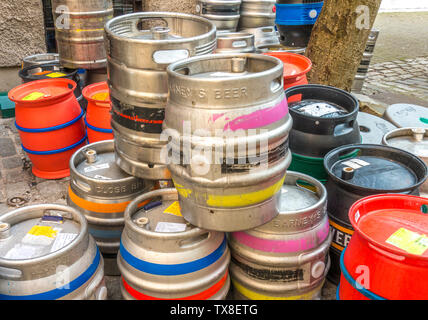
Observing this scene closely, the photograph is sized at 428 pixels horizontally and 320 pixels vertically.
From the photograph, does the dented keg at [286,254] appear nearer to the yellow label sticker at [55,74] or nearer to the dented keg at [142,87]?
the dented keg at [142,87]

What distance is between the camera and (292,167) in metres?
2.93

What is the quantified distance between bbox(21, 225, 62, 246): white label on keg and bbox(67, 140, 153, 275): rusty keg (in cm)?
38

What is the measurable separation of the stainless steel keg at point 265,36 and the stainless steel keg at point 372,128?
188 cm

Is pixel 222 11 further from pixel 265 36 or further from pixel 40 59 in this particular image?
pixel 40 59

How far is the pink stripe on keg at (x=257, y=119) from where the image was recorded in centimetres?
178

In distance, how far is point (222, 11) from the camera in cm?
520

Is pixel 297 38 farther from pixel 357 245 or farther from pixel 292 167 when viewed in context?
pixel 357 245

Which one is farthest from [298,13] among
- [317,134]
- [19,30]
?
[19,30]

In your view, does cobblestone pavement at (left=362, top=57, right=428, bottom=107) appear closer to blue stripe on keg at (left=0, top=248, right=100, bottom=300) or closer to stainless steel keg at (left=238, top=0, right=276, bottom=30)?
stainless steel keg at (left=238, top=0, right=276, bottom=30)

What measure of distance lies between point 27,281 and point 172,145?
35.3 inches

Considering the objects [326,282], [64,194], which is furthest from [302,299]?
[64,194]

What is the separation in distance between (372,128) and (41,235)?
270 centimetres

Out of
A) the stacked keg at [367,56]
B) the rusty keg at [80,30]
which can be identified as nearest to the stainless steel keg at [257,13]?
the stacked keg at [367,56]

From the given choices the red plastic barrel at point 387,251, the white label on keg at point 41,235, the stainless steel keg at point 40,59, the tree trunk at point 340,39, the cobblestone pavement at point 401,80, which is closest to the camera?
the red plastic barrel at point 387,251
